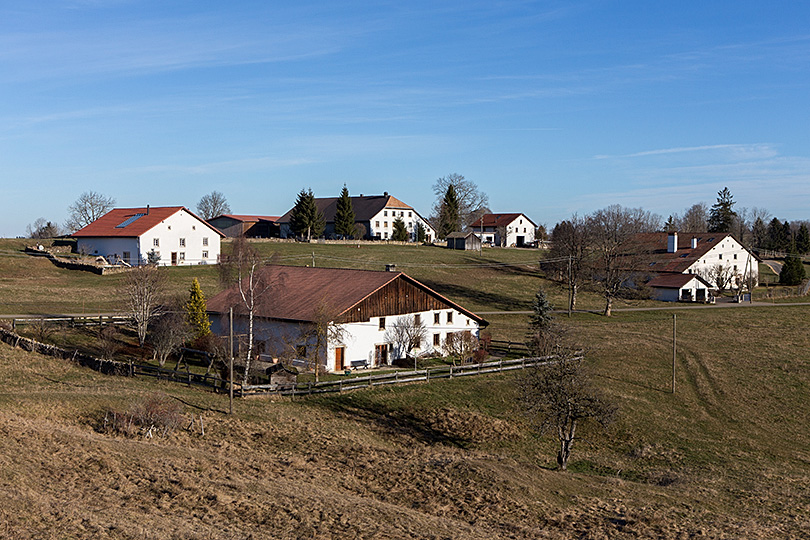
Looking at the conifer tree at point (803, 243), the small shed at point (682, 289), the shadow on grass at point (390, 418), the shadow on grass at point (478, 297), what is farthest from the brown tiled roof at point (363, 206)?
the shadow on grass at point (390, 418)

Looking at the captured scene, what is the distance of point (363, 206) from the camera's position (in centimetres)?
13150

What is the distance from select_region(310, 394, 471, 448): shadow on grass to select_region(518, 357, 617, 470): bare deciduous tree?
404 centimetres

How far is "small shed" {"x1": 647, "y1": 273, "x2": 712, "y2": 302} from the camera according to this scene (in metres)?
80.9

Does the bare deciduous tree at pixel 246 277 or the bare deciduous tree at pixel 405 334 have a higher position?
the bare deciduous tree at pixel 246 277

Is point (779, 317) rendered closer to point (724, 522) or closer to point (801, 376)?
point (801, 376)

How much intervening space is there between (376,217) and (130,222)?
51.8 metres

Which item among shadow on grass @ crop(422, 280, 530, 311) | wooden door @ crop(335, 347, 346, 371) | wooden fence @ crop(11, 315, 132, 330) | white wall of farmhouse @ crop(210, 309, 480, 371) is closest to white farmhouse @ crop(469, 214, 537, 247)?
shadow on grass @ crop(422, 280, 530, 311)

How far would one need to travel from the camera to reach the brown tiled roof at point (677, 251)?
276 feet

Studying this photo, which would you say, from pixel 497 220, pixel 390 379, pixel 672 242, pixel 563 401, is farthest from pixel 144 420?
pixel 497 220

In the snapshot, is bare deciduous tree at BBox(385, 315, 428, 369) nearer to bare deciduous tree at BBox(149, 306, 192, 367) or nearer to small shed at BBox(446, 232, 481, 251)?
bare deciduous tree at BBox(149, 306, 192, 367)

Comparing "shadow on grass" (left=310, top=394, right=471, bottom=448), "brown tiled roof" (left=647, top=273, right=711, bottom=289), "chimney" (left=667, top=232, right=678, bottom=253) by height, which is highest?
"chimney" (left=667, top=232, right=678, bottom=253)

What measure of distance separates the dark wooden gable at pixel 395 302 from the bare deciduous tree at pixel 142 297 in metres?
12.6

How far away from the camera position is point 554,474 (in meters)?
26.0

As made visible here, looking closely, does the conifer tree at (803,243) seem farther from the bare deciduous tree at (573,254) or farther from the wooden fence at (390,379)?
the wooden fence at (390,379)
